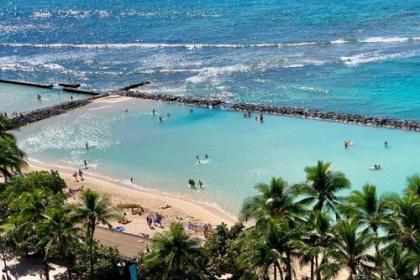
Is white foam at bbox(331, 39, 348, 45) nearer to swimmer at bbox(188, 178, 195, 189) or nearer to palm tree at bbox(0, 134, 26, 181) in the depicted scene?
swimmer at bbox(188, 178, 195, 189)

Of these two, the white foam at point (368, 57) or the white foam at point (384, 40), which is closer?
the white foam at point (368, 57)

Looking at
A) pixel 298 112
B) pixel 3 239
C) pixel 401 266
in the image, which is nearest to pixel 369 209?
pixel 401 266

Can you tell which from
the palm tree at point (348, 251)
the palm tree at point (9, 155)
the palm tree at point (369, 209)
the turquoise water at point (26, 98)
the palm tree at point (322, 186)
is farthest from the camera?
the turquoise water at point (26, 98)

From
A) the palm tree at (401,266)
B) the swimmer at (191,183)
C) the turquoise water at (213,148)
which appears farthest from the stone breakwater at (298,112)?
the palm tree at (401,266)

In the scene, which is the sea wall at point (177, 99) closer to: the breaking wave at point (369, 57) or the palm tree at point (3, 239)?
the breaking wave at point (369, 57)

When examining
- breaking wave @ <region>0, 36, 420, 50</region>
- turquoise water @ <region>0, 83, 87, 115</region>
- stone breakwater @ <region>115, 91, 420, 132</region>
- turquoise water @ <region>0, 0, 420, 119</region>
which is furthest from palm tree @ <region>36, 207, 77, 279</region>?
breaking wave @ <region>0, 36, 420, 50</region>

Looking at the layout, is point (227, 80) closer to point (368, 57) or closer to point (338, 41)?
point (368, 57)

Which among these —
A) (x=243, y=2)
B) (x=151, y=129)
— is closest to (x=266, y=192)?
(x=151, y=129)

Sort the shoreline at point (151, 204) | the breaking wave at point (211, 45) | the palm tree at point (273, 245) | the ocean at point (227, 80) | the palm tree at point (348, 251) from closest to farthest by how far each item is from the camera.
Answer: the palm tree at point (348, 251) → the palm tree at point (273, 245) → the shoreline at point (151, 204) → the ocean at point (227, 80) → the breaking wave at point (211, 45)

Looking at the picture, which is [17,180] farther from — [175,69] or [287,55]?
[287,55]
